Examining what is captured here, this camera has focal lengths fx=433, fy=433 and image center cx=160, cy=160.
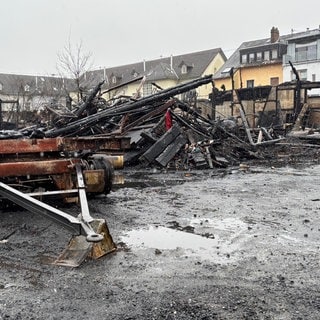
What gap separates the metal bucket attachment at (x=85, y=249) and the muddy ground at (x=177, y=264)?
0.09 m

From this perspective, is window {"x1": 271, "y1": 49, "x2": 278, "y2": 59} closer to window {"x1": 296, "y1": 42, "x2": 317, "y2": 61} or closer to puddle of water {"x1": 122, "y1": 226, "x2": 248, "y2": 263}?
window {"x1": 296, "y1": 42, "x2": 317, "y2": 61}

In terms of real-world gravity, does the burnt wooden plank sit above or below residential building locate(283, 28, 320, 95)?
below

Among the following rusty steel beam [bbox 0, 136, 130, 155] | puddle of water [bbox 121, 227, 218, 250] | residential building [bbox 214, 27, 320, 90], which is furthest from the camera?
residential building [bbox 214, 27, 320, 90]

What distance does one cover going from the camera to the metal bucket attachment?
4285mm

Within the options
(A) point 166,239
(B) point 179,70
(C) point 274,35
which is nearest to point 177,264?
(A) point 166,239

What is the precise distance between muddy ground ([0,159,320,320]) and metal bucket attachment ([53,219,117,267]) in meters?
0.09

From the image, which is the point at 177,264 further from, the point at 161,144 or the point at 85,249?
the point at 161,144

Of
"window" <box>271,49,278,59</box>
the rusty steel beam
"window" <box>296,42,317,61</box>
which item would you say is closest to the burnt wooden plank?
the rusty steel beam

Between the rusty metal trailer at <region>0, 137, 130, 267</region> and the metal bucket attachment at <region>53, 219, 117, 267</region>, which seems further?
the rusty metal trailer at <region>0, 137, 130, 267</region>

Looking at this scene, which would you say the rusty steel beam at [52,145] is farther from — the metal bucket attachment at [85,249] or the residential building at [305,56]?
the residential building at [305,56]

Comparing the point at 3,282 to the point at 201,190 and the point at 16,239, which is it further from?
the point at 201,190

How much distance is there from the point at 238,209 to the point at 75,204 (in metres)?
2.63

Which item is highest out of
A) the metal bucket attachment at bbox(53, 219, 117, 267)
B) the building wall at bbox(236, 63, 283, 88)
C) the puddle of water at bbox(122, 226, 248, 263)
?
the building wall at bbox(236, 63, 283, 88)

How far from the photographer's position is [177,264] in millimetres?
4281
